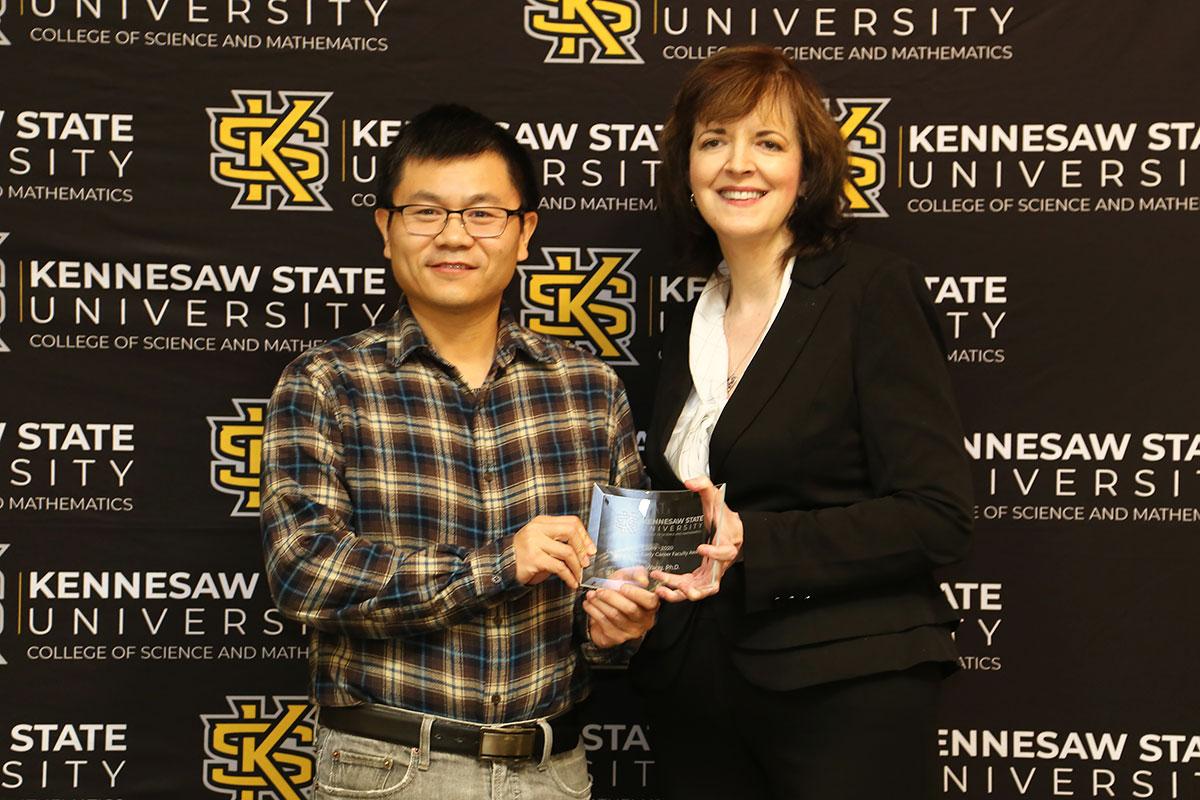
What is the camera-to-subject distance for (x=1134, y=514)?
2686 mm

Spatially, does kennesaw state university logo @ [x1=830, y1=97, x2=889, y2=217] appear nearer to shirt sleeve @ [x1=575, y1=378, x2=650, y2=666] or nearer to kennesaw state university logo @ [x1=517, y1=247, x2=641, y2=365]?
kennesaw state university logo @ [x1=517, y1=247, x2=641, y2=365]

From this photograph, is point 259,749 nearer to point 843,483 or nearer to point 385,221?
point 385,221

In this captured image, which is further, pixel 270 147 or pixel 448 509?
pixel 270 147

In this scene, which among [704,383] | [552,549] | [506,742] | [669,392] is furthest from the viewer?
[669,392]

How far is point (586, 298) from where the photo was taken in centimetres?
275

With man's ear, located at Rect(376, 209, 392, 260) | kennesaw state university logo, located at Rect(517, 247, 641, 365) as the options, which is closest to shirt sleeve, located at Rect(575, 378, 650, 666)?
man's ear, located at Rect(376, 209, 392, 260)

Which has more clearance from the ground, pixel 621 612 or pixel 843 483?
pixel 843 483

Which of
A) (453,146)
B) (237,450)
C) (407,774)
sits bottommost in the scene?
(407,774)

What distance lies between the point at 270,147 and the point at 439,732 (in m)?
1.55

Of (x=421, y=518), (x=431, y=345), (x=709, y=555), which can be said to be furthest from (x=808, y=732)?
(x=431, y=345)

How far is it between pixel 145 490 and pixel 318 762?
43.4 inches

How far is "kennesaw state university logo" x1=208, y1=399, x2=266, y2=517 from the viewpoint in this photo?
107 inches

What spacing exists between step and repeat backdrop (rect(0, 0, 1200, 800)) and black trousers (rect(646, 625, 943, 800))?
891mm

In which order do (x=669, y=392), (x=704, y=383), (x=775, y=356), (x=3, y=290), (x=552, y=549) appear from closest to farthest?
(x=552, y=549), (x=775, y=356), (x=704, y=383), (x=669, y=392), (x=3, y=290)
